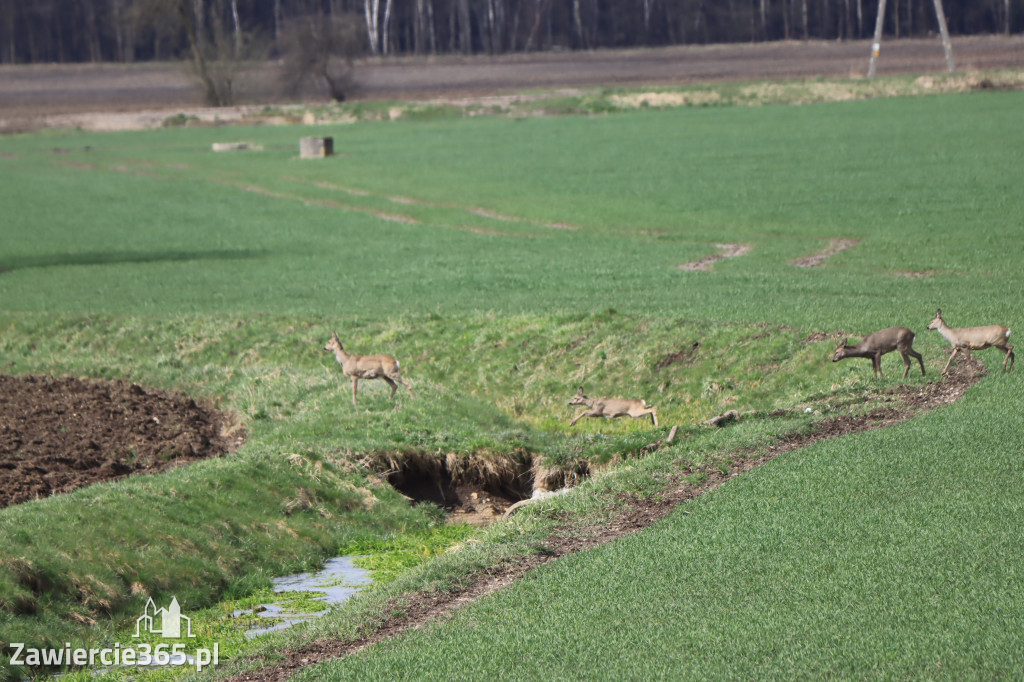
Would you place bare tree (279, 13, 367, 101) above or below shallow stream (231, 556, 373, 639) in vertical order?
above

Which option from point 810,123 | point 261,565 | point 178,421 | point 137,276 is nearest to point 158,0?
point 810,123

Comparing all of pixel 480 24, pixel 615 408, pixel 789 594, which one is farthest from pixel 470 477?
pixel 480 24

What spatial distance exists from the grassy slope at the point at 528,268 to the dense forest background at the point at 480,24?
7239cm

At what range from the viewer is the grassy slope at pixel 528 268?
19359mm

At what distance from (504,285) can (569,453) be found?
13440 mm

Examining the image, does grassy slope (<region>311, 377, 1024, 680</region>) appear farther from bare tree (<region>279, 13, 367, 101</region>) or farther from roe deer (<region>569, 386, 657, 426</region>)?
bare tree (<region>279, 13, 367, 101</region>)

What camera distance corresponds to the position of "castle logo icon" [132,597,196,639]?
11.9 meters

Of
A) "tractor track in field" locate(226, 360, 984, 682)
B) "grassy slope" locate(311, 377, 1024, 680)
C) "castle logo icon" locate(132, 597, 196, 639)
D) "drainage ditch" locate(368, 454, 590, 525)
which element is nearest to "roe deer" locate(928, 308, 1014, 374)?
"tractor track in field" locate(226, 360, 984, 682)

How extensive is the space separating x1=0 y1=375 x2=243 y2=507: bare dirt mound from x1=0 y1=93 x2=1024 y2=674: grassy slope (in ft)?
3.78

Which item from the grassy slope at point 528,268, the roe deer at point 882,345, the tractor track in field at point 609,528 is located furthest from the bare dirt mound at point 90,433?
the roe deer at point 882,345

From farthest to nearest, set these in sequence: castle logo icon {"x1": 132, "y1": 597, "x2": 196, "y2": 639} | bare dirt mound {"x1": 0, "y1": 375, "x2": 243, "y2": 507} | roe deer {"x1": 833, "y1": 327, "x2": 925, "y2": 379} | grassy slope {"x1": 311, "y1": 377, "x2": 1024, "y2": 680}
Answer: bare dirt mound {"x1": 0, "y1": 375, "x2": 243, "y2": 507}, roe deer {"x1": 833, "y1": 327, "x2": 925, "y2": 379}, castle logo icon {"x1": 132, "y1": 597, "x2": 196, "y2": 639}, grassy slope {"x1": 311, "y1": 377, "x2": 1024, "y2": 680}

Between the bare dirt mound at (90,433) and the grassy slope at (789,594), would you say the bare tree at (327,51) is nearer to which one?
the bare dirt mound at (90,433)

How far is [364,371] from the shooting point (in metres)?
17.8

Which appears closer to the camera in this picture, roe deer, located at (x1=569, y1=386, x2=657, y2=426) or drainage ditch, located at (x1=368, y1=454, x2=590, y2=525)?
drainage ditch, located at (x1=368, y1=454, x2=590, y2=525)
